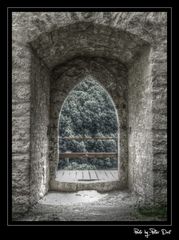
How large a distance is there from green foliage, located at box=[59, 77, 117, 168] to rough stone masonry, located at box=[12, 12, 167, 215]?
6.10 metres

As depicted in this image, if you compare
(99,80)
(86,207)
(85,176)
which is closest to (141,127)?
(86,207)

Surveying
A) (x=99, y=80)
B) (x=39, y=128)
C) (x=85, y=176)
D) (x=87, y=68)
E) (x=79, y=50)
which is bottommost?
(x=85, y=176)

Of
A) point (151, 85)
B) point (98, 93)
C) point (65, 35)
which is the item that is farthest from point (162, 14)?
point (98, 93)

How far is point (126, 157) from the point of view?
17.7 feet

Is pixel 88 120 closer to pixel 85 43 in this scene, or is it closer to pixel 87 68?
pixel 87 68

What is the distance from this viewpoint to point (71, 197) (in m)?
4.94

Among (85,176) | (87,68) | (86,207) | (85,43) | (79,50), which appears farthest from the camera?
(85,176)

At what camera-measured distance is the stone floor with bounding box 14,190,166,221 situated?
140 inches

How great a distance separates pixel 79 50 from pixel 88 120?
650cm

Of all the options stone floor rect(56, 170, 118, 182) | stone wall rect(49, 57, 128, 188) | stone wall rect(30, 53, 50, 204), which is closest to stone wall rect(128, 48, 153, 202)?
stone wall rect(49, 57, 128, 188)

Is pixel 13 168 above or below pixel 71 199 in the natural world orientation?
above

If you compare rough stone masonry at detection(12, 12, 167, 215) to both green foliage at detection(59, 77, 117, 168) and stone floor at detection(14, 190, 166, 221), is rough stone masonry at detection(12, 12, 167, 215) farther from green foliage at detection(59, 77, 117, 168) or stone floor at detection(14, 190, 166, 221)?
green foliage at detection(59, 77, 117, 168)

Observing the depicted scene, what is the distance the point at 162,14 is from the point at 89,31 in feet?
3.04
